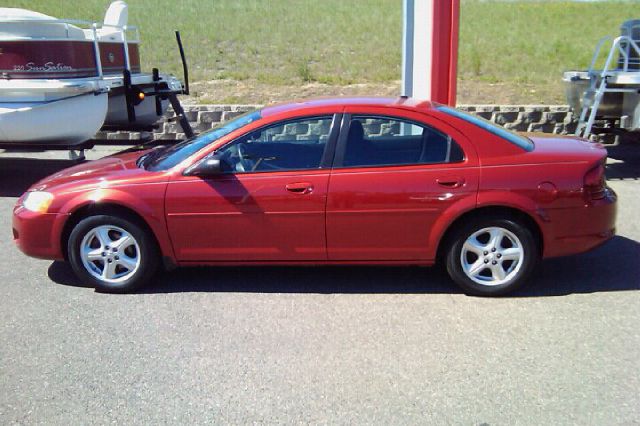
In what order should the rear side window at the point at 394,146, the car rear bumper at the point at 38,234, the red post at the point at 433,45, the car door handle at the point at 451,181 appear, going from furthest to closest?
the red post at the point at 433,45 < the car rear bumper at the point at 38,234 < the rear side window at the point at 394,146 < the car door handle at the point at 451,181

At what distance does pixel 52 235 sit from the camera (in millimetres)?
4918

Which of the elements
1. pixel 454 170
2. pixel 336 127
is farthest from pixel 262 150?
pixel 454 170

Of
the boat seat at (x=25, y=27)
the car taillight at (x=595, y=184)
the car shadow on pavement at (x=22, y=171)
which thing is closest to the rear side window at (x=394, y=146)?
the car taillight at (x=595, y=184)

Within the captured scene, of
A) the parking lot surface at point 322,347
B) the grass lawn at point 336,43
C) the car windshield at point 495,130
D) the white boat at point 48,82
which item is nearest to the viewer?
the parking lot surface at point 322,347

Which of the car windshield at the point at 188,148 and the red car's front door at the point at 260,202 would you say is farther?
the car windshield at the point at 188,148

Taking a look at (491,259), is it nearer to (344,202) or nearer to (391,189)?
(391,189)

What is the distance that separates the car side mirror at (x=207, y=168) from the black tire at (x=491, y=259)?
182 cm

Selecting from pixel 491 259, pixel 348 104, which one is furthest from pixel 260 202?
→ pixel 491 259

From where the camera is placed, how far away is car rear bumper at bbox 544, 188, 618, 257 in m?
4.57

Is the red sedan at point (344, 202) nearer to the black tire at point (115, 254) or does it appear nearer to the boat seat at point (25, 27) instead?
the black tire at point (115, 254)

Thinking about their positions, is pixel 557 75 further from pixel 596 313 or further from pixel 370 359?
pixel 370 359

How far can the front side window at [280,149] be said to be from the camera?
4.75m

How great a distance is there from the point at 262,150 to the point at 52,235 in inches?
70.3

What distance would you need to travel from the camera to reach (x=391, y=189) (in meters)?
4.58
